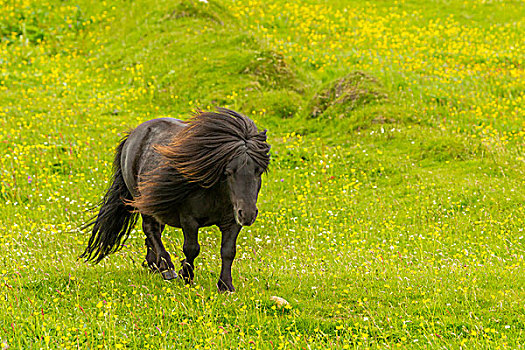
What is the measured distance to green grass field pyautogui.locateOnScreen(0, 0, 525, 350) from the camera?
20.8 feet

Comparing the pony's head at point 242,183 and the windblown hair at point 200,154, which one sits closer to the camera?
the pony's head at point 242,183

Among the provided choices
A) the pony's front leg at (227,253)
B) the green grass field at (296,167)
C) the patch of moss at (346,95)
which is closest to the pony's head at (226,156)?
the pony's front leg at (227,253)

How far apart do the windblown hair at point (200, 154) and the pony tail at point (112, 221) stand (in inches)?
58.4

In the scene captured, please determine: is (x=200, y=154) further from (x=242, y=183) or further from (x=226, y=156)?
(x=242, y=183)

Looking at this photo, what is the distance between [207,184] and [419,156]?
26.8 ft

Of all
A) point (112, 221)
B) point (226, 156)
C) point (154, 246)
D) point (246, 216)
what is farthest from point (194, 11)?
point (246, 216)

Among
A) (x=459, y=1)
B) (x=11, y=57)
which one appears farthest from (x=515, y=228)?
(x=459, y=1)

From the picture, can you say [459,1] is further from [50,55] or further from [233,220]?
[233,220]

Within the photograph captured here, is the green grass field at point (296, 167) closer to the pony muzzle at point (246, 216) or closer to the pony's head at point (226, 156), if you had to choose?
the pony muzzle at point (246, 216)

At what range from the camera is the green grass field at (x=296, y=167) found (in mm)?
6332

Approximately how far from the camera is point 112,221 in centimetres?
911

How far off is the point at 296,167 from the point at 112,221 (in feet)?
18.7

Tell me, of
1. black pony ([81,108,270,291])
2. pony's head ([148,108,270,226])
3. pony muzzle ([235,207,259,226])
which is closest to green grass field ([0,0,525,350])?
black pony ([81,108,270,291])

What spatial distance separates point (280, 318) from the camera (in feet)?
21.2
